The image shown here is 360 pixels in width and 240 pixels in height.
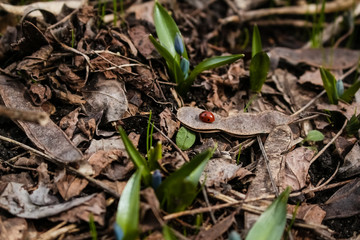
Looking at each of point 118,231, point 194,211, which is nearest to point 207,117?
point 194,211

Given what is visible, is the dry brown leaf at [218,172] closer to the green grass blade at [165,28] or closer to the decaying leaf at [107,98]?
the decaying leaf at [107,98]

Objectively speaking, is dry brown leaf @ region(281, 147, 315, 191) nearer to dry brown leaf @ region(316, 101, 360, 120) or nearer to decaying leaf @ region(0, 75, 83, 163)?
dry brown leaf @ region(316, 101, 360, 120)

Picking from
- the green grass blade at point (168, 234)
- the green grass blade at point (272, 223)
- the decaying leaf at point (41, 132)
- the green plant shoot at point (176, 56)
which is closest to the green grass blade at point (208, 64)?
the green plant shoot at point (176, 56)

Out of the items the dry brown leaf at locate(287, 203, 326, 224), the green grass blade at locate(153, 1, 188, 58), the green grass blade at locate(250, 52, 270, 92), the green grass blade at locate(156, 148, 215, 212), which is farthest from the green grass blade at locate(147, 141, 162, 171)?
the green grass blade at locate(250, 52, 270, 92)

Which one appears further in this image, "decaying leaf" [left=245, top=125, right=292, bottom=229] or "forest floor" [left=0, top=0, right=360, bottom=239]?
"decaying leaf" [left=245, top=125, right=292, bottom=229]

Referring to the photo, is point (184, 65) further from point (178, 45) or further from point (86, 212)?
point (86, 212)

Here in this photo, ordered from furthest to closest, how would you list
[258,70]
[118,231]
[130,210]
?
[258,70], [130,210], [118,231]

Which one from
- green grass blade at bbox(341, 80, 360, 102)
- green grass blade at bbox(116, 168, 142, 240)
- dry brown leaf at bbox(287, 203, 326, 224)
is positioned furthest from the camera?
green grass blade at bbox(341, 80, 360, 102)
